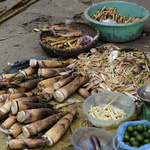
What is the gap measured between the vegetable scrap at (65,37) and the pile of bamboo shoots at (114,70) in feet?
1.18

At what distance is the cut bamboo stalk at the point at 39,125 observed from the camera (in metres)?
3.51

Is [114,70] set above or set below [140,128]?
below

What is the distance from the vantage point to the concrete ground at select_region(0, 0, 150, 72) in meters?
5.79

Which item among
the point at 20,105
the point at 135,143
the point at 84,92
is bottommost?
the point at 84,92

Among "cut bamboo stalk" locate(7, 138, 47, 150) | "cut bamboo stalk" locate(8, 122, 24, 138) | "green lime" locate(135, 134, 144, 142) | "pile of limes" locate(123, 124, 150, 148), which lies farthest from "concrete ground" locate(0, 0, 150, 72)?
"green lime" locate(135, 134, 144, 142)

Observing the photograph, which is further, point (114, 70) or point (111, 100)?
point (114, 70)

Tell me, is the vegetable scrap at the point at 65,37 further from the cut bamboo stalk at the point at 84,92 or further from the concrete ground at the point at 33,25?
the cut bamboo stalk at the point at 84,92

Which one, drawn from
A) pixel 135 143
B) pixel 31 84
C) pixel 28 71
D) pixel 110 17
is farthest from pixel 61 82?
pixel 110 17

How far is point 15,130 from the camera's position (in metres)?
3.57

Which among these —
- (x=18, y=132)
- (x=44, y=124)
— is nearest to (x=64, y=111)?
(x=44, y=124)

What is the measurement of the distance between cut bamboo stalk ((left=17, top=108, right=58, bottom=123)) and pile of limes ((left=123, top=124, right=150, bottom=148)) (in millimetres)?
1168

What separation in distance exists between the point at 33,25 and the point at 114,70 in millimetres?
3099

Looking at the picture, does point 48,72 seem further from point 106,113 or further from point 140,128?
point 140,128

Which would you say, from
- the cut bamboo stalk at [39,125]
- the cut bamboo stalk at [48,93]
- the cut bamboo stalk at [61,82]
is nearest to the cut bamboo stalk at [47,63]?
the cut bamboo stalk at [61,82]
